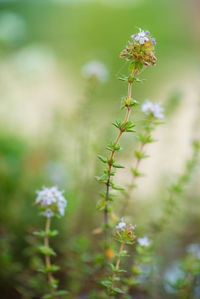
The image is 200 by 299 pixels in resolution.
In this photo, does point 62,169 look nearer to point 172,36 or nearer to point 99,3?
point 172,36

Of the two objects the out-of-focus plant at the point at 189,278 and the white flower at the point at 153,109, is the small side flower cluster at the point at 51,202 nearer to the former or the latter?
the white flower at the point at 153,109

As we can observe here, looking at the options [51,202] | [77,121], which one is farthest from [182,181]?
[77,121]

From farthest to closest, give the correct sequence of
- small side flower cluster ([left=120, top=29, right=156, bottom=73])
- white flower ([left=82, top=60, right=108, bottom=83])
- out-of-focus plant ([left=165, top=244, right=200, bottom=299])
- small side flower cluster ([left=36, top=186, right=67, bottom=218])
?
white flower ([left=82, top=60, right=108, bottom=83]) < out-of-focus plant ([left=165, top=244, right=200, bottom=299]) < small side flower cluster ([left=36, top=186, right=67, bottom=218]) < small side flower cluster ([left=120, top=29, right=156, bottom=73])

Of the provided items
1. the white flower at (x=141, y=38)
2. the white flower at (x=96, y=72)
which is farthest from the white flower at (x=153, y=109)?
the white flower at (x=96, y=72)

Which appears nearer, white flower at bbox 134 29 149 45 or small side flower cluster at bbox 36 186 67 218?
white flower at bbox 134 29 149 45

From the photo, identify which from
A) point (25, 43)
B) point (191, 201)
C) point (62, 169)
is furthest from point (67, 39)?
point (191, 201)

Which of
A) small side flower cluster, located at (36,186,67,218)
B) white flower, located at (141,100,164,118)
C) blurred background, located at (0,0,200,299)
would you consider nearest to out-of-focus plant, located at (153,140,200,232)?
blurred background, located at (0,0,200,299)

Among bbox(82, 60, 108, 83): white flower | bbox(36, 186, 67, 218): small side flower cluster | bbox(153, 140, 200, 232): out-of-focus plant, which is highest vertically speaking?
bbox(82, 60, 108, 83): white flower

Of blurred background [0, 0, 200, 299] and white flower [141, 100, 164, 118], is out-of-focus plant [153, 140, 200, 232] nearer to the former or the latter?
blurred background [0, 0, 200, 299]

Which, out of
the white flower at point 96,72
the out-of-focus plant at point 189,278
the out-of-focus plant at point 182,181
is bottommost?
the out-of-focus plant at point 189,278
